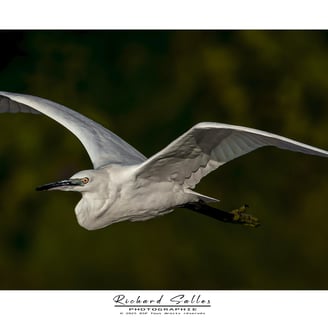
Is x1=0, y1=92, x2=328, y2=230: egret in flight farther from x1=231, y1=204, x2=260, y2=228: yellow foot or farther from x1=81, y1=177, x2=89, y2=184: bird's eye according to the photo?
x1=231, y1=204, x2=260, y2=228: yellow foot

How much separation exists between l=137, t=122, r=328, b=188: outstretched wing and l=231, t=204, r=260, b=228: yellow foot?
0.66m

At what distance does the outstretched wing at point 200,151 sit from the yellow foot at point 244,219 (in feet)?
2.15

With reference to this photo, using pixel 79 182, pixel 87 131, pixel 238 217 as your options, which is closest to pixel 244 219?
pixel 238 217

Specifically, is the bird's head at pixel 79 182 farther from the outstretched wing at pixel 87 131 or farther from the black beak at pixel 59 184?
the outstretched wing at pixel 87 131

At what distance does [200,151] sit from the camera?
353cm

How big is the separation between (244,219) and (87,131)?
1033mm

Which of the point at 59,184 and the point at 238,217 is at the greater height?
the point at 59,184

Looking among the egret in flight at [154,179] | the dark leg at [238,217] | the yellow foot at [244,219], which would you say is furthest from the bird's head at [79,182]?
the yellow foot at [244,219]

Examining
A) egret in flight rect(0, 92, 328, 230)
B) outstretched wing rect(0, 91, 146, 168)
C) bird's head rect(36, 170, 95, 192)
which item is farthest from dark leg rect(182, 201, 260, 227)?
bird's head rect(36, 170, 95, 192)

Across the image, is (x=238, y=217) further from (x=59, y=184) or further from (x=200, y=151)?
(x=59, y=184)

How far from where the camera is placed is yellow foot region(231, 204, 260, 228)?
432cm

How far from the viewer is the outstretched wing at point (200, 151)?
323 cm

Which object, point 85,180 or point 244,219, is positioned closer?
point 85,180

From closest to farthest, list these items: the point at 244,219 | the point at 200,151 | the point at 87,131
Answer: the point at 200,151 → the point at 87,131 → the point at 244,219
